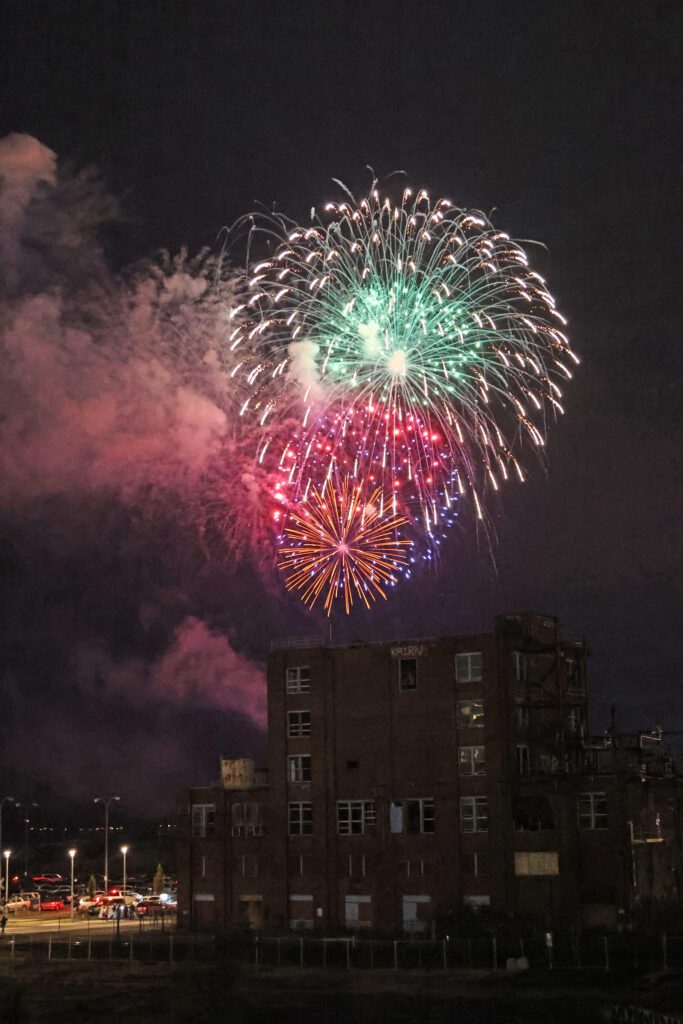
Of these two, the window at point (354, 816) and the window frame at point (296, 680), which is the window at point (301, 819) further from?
the window frame at point (296, 680)

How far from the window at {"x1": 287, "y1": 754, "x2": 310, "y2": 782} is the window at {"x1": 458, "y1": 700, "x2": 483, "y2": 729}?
9.99 meters

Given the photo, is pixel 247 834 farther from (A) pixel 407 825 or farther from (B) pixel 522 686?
(B) pixel 522 686

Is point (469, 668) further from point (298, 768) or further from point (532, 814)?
point (298, 768)

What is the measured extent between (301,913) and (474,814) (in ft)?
Result: 39.7

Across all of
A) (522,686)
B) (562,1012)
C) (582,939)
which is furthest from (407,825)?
(562,1012)

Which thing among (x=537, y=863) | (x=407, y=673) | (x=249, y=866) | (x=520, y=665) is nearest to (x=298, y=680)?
(x=407, y=673)

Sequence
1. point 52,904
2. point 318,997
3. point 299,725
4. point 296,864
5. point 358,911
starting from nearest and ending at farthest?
point 318,997 → point 358,911 → point 296,864 → point 299,725 → point 52,904

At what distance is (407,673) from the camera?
7750 centimetres

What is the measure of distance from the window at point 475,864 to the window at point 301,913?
9831 millimetres

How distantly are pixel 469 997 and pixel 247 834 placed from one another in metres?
29.6

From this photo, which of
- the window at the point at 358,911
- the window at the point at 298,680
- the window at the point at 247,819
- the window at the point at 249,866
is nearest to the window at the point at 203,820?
the window at the point at 247,819

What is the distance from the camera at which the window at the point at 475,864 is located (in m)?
72.8

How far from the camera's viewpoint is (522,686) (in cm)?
7550

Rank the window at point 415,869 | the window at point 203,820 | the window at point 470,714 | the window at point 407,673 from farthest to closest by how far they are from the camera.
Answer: the window at point 203,820 < the window at point 407,673 < the window at point 470,714 < the window at point 415,869
